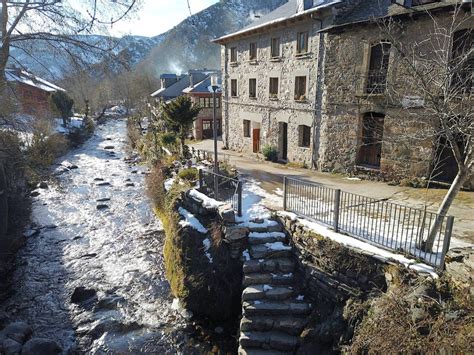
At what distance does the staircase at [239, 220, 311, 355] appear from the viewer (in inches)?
265

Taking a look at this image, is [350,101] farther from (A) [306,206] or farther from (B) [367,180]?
(A) [306,206]

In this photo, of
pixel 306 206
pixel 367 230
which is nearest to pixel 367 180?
pixel 306 206

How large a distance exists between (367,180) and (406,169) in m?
1.56

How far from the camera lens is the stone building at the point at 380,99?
36.1 ft

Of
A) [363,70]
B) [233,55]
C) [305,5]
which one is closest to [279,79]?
[305,5]

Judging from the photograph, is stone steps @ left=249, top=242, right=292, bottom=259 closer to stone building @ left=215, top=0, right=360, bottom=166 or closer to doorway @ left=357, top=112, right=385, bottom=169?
doorway @ left=357, top=112, right=385, bottom=169

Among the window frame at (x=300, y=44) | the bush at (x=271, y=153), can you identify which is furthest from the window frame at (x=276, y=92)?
the bush at (x=271, y=153)

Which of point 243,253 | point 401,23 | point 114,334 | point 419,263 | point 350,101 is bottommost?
point 114,334

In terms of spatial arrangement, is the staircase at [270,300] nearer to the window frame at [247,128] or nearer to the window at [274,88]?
the window at [274,88]

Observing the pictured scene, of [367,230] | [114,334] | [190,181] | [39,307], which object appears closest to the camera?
[367,230]

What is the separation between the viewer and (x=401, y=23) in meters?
11.5

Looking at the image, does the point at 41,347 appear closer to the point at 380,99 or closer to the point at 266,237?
the point at 266,237

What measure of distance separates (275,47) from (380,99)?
7.58 m

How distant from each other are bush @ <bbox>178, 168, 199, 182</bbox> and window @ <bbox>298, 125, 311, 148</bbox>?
6.67 m
